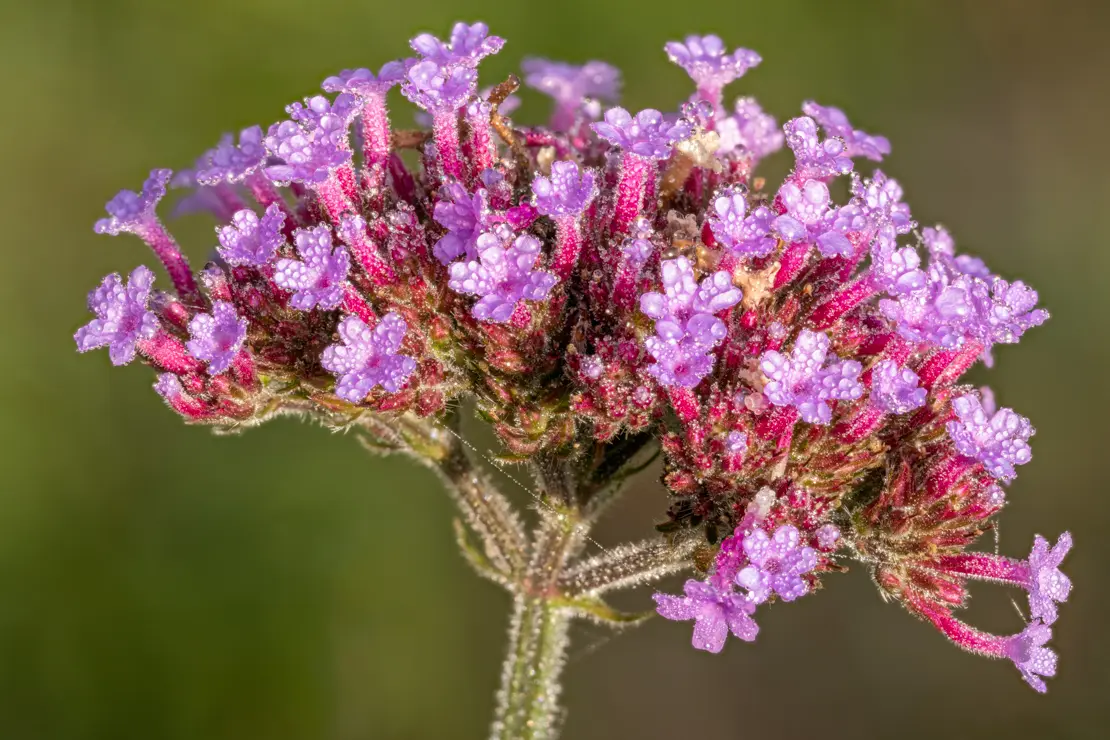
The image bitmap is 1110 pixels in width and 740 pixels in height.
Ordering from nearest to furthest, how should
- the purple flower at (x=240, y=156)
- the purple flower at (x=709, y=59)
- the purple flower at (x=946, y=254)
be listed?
the purple flower at (x=240, y=156) < the purple flower at (x=946, y=254) < the purple flower at (x=709, y=59)

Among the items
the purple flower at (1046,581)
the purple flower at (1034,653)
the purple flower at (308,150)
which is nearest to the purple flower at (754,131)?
the purple flower at (308,150)

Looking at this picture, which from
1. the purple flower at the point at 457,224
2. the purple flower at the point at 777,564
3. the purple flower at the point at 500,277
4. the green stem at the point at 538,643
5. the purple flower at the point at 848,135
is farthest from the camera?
the green stem at the point at 538,643

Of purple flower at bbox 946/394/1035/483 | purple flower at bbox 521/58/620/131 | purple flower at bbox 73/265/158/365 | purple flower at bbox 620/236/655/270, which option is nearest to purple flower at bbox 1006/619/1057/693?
purple flower at bbox 946/394/1035/483

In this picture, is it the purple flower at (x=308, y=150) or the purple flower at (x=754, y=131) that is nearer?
the purple flower at (x=308, y=150)

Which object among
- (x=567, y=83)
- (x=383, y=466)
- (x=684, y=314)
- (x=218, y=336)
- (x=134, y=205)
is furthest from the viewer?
(x=383, y=466)

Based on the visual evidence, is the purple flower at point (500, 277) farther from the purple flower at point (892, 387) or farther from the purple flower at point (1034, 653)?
the purple flower at point (1034, 653)

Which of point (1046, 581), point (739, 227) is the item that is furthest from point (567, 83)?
point (1046, 581)

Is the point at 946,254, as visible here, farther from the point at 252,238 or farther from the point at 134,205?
the point at 134,205

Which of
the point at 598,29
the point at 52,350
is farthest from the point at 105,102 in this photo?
the point at 598,29
